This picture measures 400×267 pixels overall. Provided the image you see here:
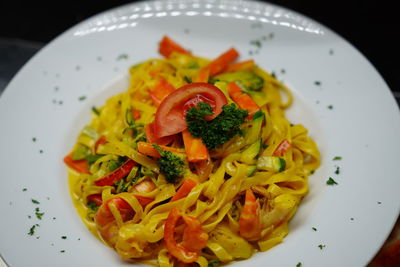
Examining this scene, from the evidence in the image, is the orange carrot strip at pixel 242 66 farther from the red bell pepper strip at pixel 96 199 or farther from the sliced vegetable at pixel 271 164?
the red bell pepper strip at pixel 96 199

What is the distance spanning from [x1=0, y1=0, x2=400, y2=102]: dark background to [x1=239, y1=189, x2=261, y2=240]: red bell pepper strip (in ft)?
8.23

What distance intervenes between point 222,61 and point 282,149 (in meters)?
1.20

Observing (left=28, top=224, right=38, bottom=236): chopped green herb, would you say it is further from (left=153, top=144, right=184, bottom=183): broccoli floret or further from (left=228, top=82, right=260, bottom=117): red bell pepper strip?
(left=228, top=82, right=260, bottom=117): red bell pepper strip

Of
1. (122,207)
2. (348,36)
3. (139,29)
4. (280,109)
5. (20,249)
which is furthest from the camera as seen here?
(348,36)

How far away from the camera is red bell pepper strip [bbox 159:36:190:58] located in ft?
17.8

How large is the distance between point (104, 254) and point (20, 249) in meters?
0.65

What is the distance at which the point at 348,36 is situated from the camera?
236 inches

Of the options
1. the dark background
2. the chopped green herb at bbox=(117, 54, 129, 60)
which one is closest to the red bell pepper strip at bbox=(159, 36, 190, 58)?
the chopped green herb at bbox=(117, 54, 129, 60)

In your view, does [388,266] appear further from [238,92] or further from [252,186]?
[238,92]

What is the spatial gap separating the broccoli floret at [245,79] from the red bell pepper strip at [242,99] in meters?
A: 0.23

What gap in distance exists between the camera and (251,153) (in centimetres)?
439

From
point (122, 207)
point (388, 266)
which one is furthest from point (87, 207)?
point (388, 266)

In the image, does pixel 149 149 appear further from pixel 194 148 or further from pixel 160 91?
pixel 160 91

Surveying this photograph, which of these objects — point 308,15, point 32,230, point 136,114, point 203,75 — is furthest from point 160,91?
point 308,15
